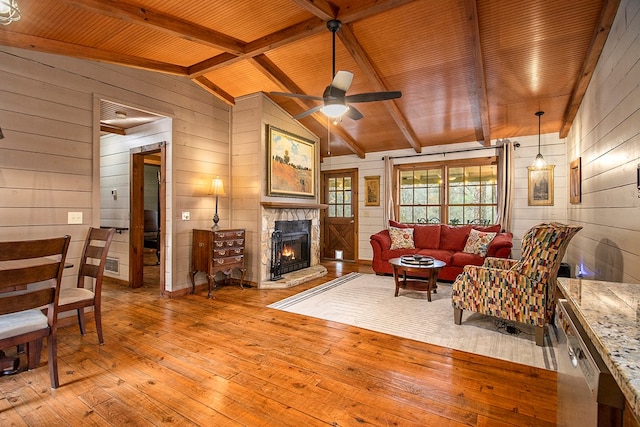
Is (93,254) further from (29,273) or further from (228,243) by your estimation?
(228,243)

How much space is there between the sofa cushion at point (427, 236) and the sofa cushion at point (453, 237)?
0.31ft

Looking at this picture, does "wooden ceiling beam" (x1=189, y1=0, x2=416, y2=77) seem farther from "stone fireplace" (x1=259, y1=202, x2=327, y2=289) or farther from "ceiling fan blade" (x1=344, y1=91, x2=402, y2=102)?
"stone fireplace" (x1=259, y1=202, x2=327, y2=289)

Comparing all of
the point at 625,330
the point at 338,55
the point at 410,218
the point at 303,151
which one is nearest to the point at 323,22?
the point at 338,55

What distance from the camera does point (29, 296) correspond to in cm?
200

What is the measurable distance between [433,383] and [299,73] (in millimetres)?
4022

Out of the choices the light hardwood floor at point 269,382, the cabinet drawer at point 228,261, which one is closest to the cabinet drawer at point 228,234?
the cabinet drawer at point 228,261

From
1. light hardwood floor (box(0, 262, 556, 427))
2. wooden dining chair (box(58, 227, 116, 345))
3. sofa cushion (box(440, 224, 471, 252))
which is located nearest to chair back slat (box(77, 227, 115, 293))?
wooden dining chair (box(58, 227, 116, 345))

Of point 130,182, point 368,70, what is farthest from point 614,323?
point 130,182

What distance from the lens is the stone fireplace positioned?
4.95 m

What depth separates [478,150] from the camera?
602 cm

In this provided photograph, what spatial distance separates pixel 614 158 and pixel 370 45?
2.65m

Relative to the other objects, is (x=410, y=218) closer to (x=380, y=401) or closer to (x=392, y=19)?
(x=392, y=19)

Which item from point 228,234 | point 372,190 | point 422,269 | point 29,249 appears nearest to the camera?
point 29,249

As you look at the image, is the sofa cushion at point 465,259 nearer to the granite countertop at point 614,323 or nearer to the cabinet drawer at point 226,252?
the cabinet drawer at point 226,252
